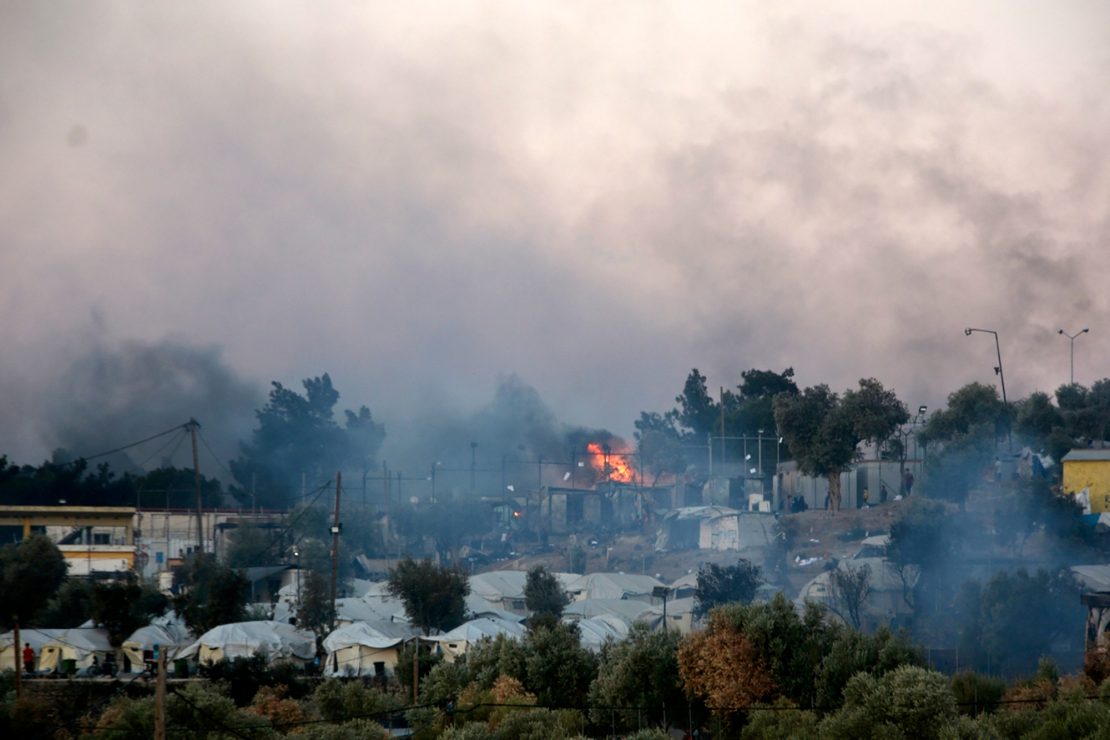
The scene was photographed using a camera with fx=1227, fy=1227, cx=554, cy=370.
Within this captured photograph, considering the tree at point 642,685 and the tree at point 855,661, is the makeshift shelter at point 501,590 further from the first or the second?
the tree at point 855,661

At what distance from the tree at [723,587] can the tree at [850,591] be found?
3470mm

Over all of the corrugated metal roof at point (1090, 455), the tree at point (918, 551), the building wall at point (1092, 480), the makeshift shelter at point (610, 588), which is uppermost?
the corrugated metal roof at point (1090, 455)

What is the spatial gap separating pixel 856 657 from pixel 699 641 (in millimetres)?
4609

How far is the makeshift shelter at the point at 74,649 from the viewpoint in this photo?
167ft

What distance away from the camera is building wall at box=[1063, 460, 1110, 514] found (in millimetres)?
63125

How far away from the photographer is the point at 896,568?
51.0 metres

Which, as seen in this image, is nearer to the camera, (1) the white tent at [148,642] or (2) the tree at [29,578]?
(1) the white tent at [148,642]

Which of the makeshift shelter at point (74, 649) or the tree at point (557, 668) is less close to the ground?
the tree at point (557, 668)

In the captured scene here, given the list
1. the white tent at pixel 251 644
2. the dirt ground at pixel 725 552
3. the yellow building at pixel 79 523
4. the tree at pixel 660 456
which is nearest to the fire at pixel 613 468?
the tree at pixel 660 456

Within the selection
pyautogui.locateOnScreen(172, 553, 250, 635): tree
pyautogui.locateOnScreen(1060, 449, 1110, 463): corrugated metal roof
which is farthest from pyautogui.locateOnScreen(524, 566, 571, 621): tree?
pyautogui.locateOnScreen(1060, 449, 1110, 463): corrugated metal roof

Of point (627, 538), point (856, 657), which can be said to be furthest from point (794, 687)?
point (627, 538)

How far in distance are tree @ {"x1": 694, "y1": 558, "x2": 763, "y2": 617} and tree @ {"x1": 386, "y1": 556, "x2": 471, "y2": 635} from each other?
10.6m

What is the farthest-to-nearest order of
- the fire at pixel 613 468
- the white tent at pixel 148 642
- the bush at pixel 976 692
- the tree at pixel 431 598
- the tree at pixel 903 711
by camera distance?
1. the fire at pixel 613 468
2. the tree at pixel 431 598
3. the white tent at pixel 148 642
4. the bush at pixel 976 692
5. the tree at pixel 903 711

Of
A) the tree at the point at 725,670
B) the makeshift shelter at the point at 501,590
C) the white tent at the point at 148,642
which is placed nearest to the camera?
the tree at the point at 725,670
